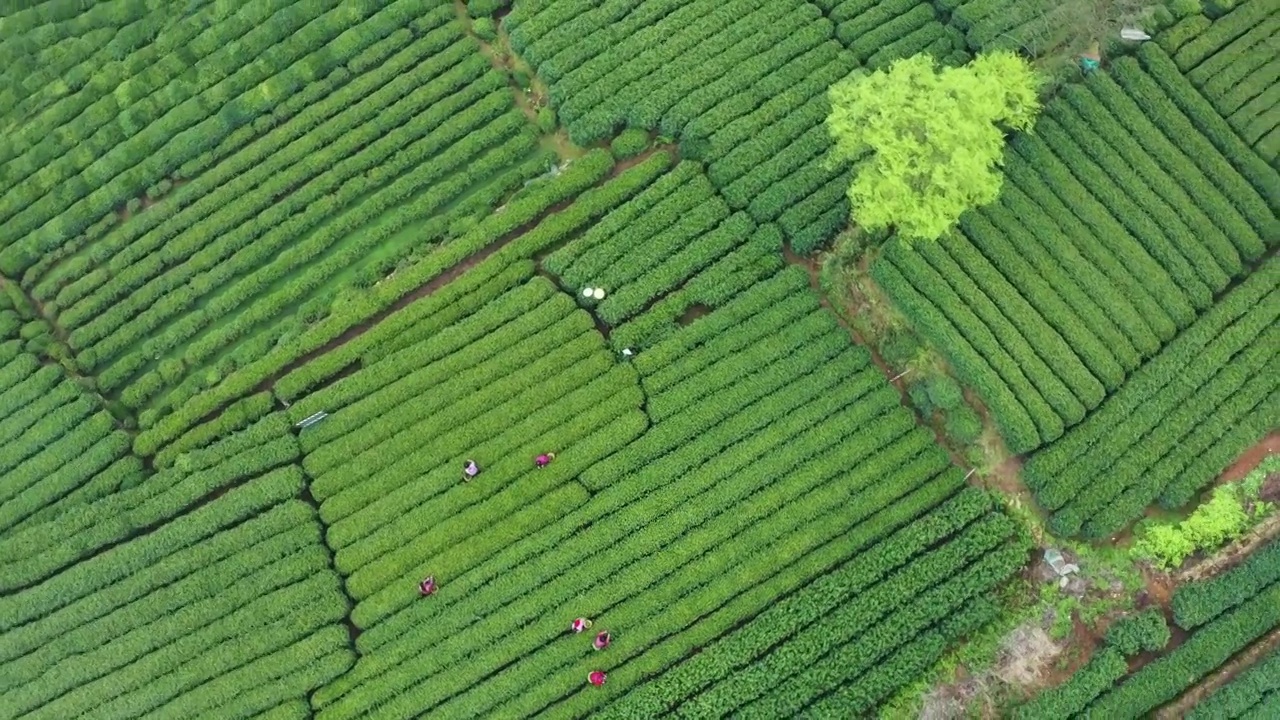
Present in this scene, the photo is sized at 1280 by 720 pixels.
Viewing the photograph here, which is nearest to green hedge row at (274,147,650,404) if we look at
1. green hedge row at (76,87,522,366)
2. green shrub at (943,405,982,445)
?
green hedge row at (76,87,522,366)

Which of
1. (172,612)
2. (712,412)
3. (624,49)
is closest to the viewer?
(172,612)

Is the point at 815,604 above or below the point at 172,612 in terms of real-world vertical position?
below

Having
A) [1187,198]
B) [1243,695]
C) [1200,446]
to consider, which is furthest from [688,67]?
[1243,695]

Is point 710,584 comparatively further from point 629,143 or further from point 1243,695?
point 1243,695

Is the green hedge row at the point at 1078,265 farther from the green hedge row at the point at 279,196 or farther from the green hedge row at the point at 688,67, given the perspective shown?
the green hedge row at the point at 279,196

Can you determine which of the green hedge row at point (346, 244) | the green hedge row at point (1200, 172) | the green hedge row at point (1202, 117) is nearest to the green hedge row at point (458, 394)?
the green hedge row at point (346, 244)
